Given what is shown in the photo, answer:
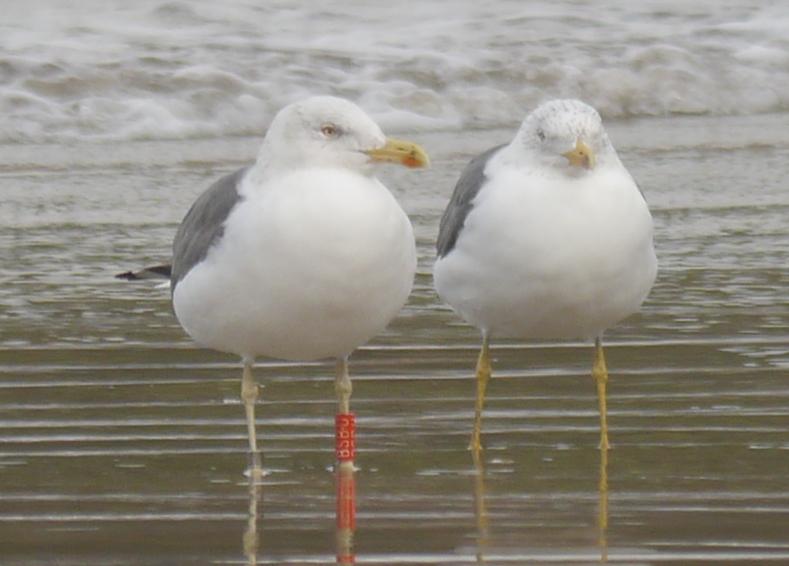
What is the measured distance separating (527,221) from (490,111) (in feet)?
29.1

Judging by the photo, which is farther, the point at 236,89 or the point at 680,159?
the point at 236,89

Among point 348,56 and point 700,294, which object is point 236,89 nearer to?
point 348,56

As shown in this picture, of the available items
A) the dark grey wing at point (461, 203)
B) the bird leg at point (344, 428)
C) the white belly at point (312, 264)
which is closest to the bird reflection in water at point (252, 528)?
the bird leg at point (344, 428)

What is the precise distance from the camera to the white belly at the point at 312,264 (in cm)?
601

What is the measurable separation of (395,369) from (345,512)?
191 centimetres

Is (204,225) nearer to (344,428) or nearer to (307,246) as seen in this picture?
(307,246)

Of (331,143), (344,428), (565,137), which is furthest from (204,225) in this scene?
(565,137)

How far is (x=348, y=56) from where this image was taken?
17.0 meters

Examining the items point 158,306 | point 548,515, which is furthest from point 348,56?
point 548,515

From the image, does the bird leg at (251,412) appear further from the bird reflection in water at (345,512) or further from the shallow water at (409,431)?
the bird reflection in water at (345,512)

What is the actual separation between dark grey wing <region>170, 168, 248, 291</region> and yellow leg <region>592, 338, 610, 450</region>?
131cm

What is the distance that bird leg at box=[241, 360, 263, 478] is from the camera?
6.24m

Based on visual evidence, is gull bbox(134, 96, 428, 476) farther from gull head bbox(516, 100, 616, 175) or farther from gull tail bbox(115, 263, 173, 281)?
gull tail bbox(115, 263, 173, 281)

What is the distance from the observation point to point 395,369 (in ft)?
25.0
